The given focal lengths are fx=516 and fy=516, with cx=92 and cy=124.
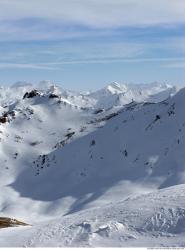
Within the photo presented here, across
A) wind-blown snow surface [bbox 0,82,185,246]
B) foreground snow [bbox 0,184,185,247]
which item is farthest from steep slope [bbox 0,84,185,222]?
foreground snow [bbox 0,184,185,247]

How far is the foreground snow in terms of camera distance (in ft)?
103

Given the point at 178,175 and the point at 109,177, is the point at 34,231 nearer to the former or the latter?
the point at 178,175

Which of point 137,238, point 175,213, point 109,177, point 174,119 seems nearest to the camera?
point 137,238

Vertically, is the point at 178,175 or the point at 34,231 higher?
the point at 178,175

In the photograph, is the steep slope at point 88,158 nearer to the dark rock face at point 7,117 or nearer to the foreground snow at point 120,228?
the dark rock face at point 7,117

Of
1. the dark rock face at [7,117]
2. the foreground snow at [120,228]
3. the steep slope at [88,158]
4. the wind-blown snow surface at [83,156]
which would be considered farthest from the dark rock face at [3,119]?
the foreground snow at [120,228]

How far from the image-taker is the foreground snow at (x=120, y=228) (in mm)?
31359

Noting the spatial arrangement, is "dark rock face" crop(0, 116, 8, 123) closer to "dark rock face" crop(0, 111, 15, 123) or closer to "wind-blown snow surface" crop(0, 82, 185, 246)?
"dark rock face" crop(0, 111, 15, 123)

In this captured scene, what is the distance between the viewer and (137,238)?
104 ft

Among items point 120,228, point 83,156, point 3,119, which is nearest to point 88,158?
point 83,156

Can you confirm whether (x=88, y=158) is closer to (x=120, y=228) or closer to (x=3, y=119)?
(x=3, y=119)

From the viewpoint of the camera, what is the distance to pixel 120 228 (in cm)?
3291

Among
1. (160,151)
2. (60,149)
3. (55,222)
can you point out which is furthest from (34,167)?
(55,222)

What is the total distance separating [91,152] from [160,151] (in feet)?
56.5
